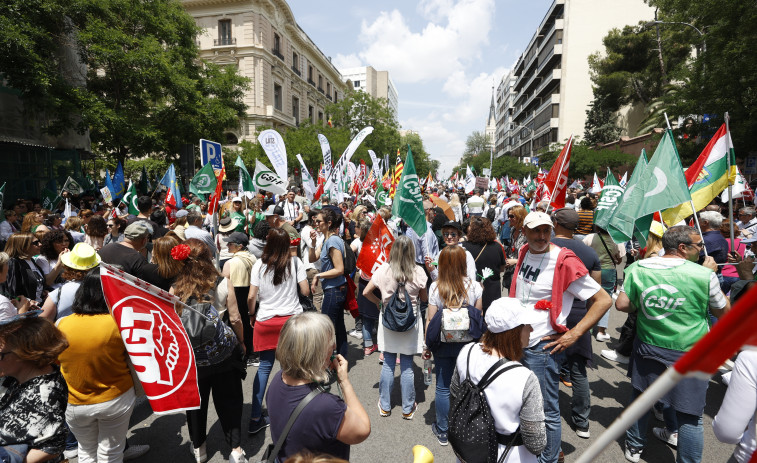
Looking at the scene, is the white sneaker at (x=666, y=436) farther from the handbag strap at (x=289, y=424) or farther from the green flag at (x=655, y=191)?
the handbag strap at (x=289, y=424)

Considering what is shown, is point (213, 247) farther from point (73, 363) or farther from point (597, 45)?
point (597, 45)

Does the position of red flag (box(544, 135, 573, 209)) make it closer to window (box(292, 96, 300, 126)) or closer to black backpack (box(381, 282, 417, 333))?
black backpack (box(381, 282, 417, 333))

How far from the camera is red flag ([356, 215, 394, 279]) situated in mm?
4766

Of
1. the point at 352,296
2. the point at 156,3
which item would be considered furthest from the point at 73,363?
the point at 156,3

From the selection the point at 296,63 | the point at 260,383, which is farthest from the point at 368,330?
the point at 296,63

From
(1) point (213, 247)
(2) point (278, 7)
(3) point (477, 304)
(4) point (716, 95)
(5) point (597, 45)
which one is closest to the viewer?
(3) point (477, 304)

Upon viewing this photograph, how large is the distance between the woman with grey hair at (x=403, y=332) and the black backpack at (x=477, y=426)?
5.55 feet

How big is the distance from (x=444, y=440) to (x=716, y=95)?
14534 millimetres

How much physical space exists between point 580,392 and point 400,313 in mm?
1719

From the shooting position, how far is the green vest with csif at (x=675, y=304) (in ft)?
9.11

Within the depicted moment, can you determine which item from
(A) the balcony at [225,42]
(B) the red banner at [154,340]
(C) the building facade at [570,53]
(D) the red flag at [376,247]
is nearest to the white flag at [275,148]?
(D) the red flag at [376,247]

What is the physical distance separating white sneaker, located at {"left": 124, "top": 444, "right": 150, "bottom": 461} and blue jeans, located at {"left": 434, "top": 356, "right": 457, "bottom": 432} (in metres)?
2.50

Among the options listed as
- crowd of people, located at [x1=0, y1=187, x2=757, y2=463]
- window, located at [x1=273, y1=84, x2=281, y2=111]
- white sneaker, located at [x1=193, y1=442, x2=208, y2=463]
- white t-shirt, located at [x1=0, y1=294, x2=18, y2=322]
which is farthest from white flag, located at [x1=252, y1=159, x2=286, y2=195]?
window, located at [x1=273, y1=84, x2=281, y2=111]

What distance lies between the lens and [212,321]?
9.38 feet
